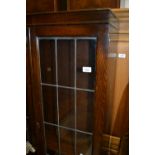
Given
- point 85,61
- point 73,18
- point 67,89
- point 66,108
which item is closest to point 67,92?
point 67,89

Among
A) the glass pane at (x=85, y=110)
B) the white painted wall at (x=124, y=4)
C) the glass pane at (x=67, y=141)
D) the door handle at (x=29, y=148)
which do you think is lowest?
the door handle at (x=29, y=148)

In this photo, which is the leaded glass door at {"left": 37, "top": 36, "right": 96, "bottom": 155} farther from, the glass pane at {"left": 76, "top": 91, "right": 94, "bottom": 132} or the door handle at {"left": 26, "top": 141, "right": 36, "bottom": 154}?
the door handle at {"left": 26, "top": 141, "right": 36, "bottom": 154}

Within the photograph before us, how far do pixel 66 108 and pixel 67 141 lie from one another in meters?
0.25

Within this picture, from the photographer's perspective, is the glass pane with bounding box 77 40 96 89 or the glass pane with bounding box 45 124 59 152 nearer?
the glass pane with bounding box 77 40 96 89

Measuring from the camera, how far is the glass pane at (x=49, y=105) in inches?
50.4

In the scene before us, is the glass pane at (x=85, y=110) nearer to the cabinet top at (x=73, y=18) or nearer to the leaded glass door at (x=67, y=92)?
the leaded glass door at (x=67, y=92)

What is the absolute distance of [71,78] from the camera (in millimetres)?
1201

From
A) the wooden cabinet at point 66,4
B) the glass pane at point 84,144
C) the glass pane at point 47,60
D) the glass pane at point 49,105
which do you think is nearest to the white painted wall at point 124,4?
the wooden cabinet at point 66,4

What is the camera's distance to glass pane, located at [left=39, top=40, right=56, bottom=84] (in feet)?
3.92

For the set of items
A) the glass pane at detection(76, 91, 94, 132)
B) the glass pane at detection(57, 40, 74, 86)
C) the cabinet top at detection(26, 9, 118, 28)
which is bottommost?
the glass pane at detection(76, 91, 94, 132)

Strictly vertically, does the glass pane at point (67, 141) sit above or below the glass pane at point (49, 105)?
below

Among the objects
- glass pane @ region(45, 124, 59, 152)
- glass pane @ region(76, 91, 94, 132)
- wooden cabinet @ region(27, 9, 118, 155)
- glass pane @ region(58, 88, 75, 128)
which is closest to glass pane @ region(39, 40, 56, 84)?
wooden cabinet @ region(27, 9, 118, 155)

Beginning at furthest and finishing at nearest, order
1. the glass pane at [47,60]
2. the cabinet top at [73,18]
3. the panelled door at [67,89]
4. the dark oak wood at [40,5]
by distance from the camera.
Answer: the dark oak wood at [40,5], the glass pane at [47,60], the panelled door at [67,89], the cabinet top at [73,18]
